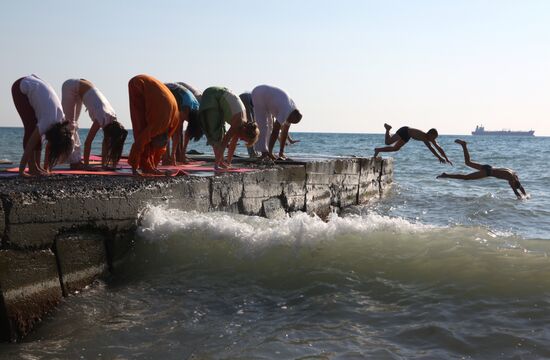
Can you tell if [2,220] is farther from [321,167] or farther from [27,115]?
[321,167]

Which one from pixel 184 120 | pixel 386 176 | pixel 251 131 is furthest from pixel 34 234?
pixel 386 176

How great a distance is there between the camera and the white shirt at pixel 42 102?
5.96 metres

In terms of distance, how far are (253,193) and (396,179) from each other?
13.3 meters

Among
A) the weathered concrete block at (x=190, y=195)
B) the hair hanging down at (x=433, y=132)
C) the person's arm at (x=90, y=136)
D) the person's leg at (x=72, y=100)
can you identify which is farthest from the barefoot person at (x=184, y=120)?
the hair hanging down at (x=433, y=132)

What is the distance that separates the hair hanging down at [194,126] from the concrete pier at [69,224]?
5.28 ft

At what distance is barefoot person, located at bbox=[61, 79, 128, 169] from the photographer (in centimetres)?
709

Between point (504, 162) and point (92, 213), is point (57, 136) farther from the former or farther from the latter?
point (504, 162)

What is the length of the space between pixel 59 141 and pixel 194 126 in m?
3.16

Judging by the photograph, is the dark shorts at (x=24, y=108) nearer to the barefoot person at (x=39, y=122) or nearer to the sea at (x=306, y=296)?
the barefoot person at (x=39, y=122)

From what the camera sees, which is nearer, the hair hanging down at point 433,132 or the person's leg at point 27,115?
the person's leg at point 27,115

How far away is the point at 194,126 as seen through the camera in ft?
29.5

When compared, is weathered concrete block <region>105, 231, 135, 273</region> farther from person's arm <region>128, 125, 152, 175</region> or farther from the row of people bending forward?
person's arm <region>128, 125, 152, 175</region>

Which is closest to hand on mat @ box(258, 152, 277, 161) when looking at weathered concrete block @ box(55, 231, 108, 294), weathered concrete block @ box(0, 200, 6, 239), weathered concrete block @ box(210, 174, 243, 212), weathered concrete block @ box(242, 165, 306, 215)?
weathered concrete block @ box(242, 165, 306, 215)

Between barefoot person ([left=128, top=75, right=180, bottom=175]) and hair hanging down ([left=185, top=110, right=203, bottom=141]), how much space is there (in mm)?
2147
